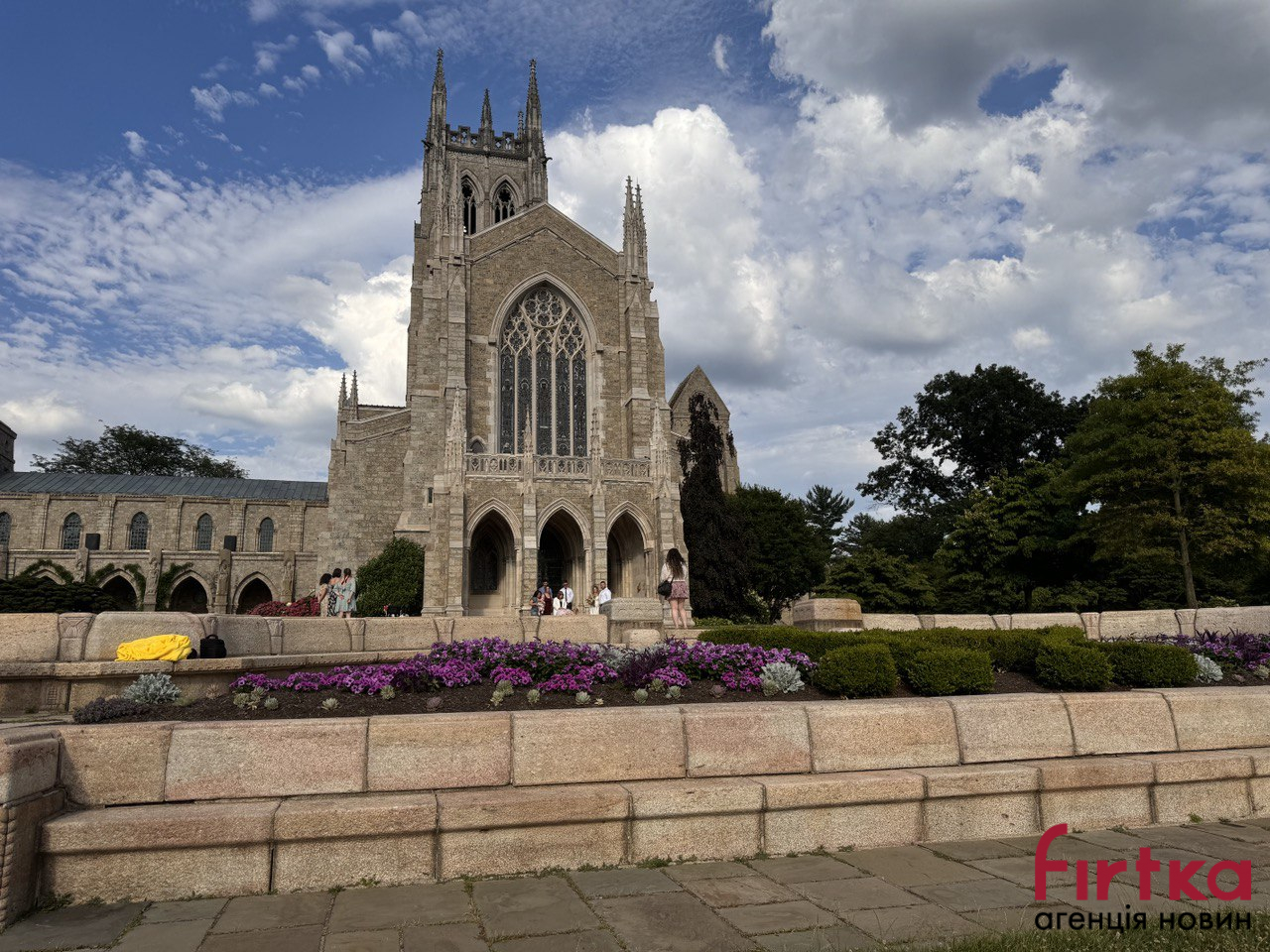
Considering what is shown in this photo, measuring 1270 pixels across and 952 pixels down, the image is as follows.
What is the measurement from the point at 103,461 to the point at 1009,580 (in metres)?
69.1

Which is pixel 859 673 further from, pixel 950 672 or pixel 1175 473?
pixel 1175 473

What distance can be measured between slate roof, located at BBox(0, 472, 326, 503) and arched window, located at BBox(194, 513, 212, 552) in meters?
1.48

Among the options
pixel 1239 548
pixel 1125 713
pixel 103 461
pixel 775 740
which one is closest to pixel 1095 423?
pixel 1239 548

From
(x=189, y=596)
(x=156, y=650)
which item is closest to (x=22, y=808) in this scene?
(x=156, y=650)

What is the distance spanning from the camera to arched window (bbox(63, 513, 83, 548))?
46.2 metres

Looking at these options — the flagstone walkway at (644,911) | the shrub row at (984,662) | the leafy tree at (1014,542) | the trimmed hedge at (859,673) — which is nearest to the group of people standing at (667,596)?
the shrub row at (984,662)

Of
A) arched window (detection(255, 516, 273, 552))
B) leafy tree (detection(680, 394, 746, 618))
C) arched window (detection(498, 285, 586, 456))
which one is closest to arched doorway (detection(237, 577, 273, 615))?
arched window (detection(255, 516, 273, 552))

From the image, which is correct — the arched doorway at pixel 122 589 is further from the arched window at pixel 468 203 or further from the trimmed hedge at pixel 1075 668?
the trimmed hedge at pixel 1075 668

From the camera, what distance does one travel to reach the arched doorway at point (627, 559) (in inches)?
1309

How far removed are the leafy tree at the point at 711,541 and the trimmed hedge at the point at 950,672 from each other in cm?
2732

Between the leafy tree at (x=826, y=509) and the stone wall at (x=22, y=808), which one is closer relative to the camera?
the stone wall at (x=22, y=808)

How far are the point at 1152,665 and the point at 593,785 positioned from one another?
699 centimetres

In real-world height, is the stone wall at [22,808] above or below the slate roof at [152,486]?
below

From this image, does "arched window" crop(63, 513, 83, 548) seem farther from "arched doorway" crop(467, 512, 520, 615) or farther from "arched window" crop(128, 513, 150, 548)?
"arched doorway" crop(467, 512, 520, 615)
